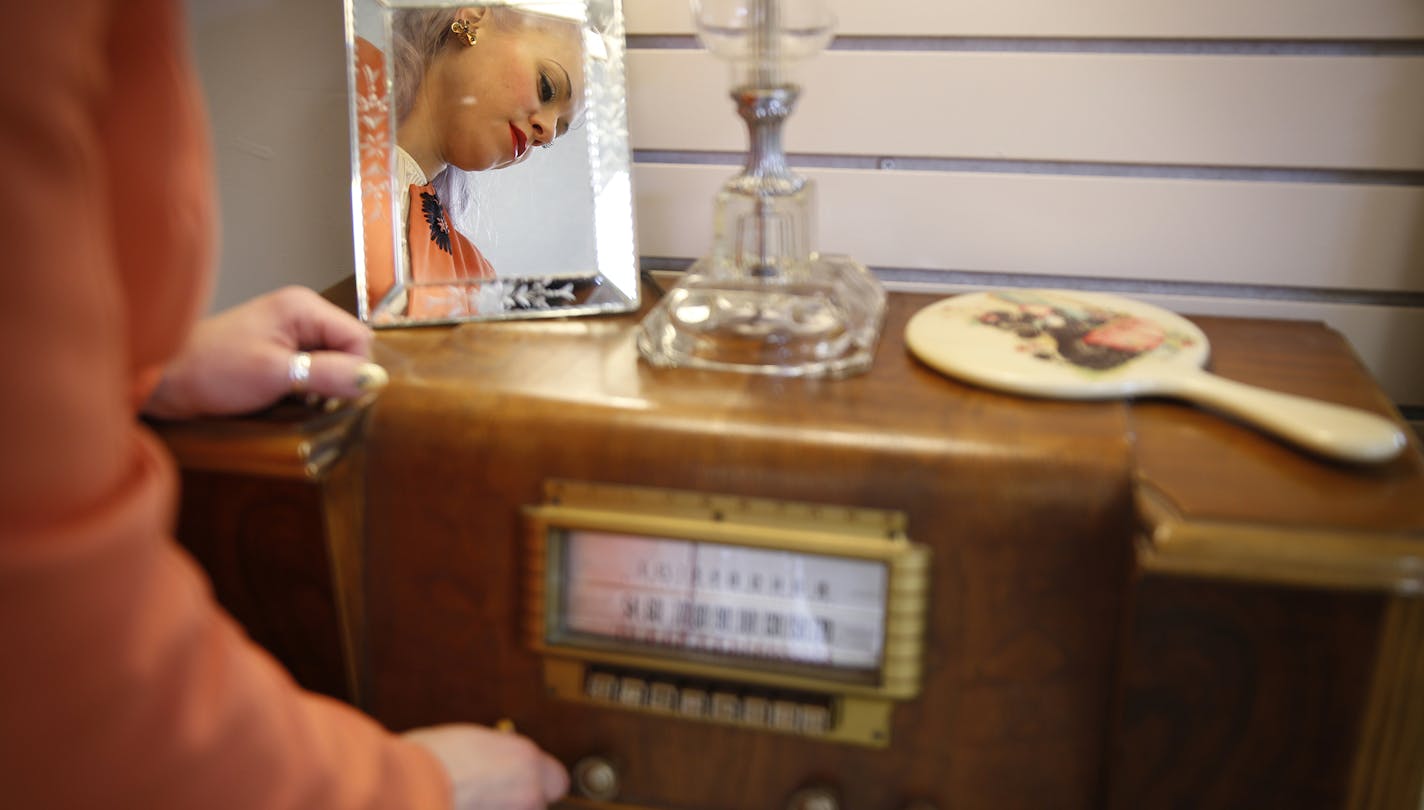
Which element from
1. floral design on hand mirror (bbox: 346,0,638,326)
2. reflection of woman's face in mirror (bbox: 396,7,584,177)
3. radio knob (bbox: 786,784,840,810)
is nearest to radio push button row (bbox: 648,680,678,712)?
radio knob (bbox: 786,784,840,810)

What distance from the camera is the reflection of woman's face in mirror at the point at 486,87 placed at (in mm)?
932

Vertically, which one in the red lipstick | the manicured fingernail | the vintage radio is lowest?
the vintage radio

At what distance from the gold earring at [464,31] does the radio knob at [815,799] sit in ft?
2.20

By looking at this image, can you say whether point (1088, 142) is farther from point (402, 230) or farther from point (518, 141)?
point (402, 230)

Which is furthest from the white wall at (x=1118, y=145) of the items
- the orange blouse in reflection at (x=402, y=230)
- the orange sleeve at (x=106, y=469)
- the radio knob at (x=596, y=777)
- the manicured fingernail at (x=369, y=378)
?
the orange sleeve at (x=106, y=469)

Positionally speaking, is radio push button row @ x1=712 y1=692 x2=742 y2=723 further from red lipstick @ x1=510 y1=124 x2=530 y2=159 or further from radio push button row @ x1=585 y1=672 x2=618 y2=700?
red lipstick @ x1=510 y1=124 x2=530 y2=159

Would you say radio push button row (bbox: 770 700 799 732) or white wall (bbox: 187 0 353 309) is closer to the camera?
radio push button row (bbox: 770 700 799 732)

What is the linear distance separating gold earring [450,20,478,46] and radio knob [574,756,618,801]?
0.61 meters

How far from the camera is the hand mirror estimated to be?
2.25ft

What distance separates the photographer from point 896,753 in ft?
2.38

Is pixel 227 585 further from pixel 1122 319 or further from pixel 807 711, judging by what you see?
pixel 1122 319

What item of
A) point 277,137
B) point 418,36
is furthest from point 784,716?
point 277,137

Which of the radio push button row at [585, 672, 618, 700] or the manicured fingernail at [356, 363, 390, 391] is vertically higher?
the manicured fingernail at [356, 363, 390, 391]

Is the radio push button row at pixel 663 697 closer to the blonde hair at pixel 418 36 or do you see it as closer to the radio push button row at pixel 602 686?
the radio push button row at pixel 602 686
